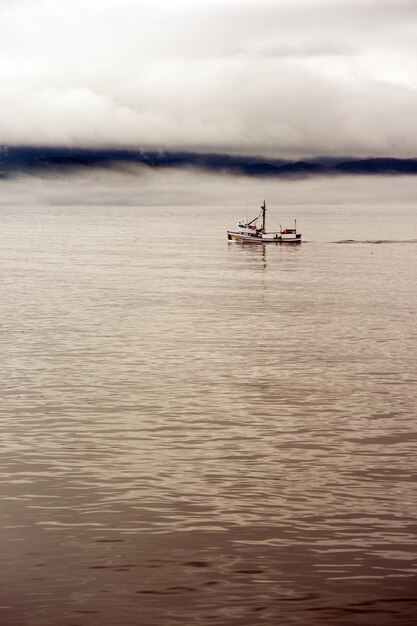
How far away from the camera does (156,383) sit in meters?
46.2

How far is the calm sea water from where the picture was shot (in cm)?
2091

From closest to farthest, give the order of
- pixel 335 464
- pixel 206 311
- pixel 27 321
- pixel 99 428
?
pixel 335 464 → pixel 99 428 → pixel 27 321 → pixel 206 311

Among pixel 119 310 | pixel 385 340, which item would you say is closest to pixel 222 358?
pixel 385 340

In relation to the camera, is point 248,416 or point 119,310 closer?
point 248,416

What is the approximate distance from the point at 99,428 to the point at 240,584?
15.8 m

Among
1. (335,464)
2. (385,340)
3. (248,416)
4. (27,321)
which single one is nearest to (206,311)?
(27,321)

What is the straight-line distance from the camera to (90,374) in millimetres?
48562

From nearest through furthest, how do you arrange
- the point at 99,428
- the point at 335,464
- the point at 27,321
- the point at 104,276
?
the point at 335,464, the point at 99,428, the point at 27,321, the point at 104,276

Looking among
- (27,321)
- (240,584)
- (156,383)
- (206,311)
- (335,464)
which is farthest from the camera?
(206,311)

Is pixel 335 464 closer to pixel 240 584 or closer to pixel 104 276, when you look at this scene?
pixel 240 584

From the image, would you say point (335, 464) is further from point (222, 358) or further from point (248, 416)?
point (222, 358)

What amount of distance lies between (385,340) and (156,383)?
22806 mm

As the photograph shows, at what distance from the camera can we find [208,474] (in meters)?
30.0

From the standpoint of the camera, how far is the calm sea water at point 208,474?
20.9 meters
